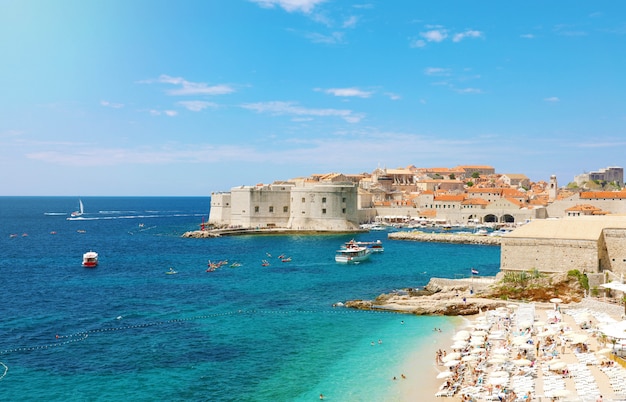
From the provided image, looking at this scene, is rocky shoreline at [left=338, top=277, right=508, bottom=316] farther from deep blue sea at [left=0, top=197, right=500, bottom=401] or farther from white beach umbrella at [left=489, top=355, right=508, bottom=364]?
white beach umbrella at [left=489, top=355, right=508, bottom=364]

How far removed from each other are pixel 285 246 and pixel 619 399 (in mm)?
42051

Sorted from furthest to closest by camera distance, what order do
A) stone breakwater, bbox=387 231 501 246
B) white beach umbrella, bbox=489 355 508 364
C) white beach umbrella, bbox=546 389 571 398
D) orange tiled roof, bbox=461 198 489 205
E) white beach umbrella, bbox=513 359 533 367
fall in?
orange tiled roof, bbox=461 198 489 205 < stone breakwater, bbox=387 231 501 246 < white beach umbrella, bbox=489 355 508 364 < white beach umbrella, bbox=513 359 533 367 < white beach umbrella, bbox=546 389 571 398

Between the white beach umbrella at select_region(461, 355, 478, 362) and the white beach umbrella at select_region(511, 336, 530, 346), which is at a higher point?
the white beach umbrella at select_region(511, 336, 530, 346)

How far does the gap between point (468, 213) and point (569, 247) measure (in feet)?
186

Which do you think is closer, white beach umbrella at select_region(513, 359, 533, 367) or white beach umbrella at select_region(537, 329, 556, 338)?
white beach umbrella at select_region(513, 359, 533, 367)

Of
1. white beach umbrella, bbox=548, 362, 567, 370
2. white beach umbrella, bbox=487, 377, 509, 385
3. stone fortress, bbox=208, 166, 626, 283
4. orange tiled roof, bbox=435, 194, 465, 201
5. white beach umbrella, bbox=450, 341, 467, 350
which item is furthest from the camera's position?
orange tiled roof, bbox=435, 194, 465, 201

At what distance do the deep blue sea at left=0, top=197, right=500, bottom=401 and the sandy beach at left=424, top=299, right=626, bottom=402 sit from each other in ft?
4.78

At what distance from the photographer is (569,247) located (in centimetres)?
2586

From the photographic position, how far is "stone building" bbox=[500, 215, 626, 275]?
1004 inches

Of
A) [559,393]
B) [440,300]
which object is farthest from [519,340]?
[440,300]

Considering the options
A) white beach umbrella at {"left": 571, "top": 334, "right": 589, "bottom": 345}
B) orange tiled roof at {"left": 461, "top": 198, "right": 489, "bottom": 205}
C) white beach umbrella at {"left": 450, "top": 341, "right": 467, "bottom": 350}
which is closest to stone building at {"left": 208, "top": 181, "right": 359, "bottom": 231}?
orange tiled roof at {"left": 461, "top": 198, "right": 489, "bottom": 205}

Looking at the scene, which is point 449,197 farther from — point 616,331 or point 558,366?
point 558,366

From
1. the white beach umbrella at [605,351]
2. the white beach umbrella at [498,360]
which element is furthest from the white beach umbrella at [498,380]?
the white beach umbrella at [605,351]

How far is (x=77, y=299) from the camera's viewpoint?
29.1 meters
